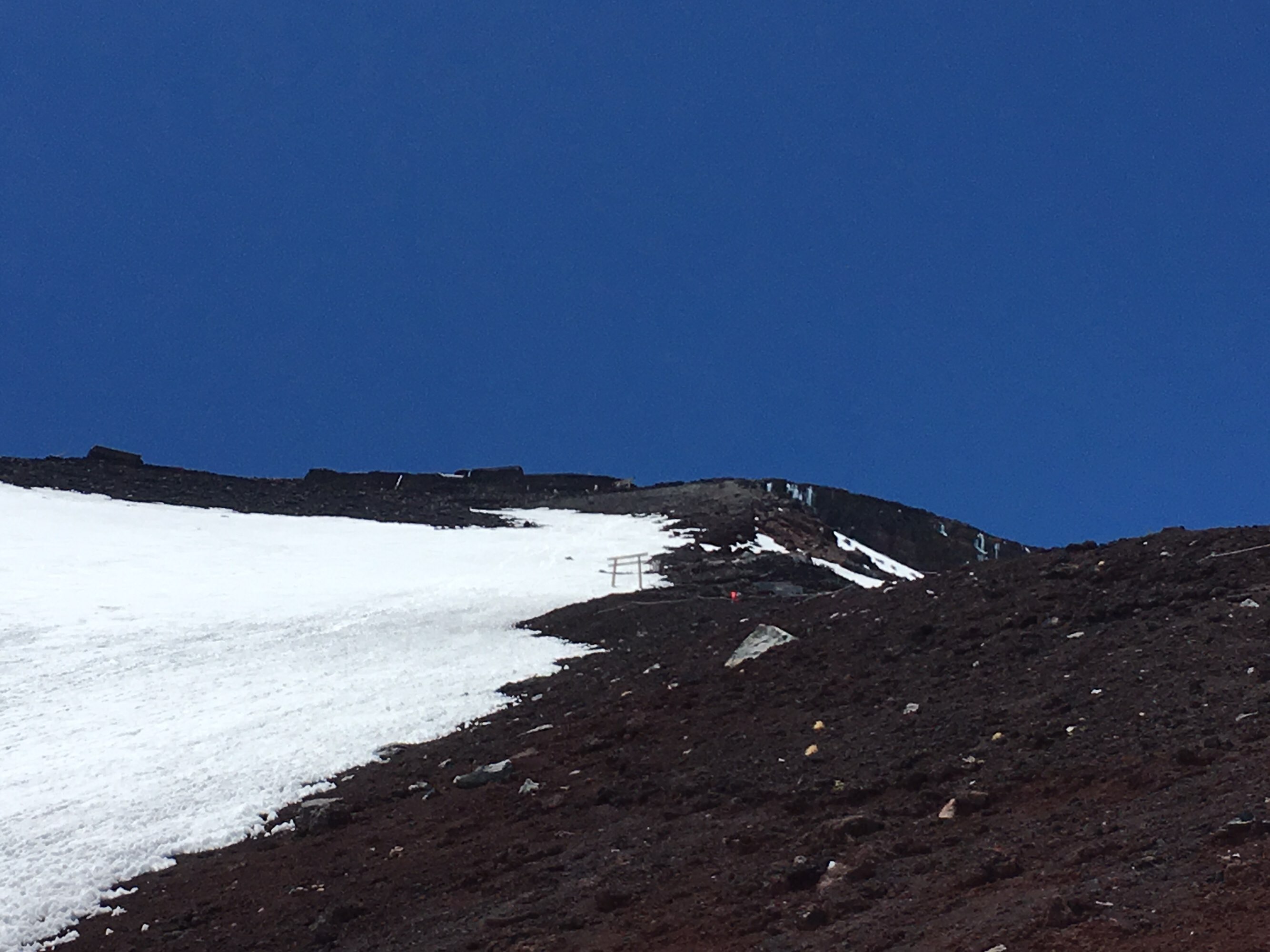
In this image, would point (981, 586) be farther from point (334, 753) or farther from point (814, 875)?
point (334, 753)

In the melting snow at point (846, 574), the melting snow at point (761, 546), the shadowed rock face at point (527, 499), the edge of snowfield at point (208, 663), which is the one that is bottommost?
the edge of snowfield at point (208, 663)

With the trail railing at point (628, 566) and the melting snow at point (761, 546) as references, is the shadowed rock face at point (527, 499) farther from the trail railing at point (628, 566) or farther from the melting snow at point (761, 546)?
the trail railing at point (628, 566)

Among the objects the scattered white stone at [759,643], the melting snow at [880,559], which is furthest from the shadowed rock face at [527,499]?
A: the scattered white stone at [759,643]

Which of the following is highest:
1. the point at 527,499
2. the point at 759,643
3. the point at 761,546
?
the point at 527,499

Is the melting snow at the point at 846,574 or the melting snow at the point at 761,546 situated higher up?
the melting snow at the point at 761,546

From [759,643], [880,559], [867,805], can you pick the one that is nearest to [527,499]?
[880,559]

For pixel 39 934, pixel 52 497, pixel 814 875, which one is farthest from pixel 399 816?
pixel 52 497

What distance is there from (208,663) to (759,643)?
9278mm

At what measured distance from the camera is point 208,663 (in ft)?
51.1

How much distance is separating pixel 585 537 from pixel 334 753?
21238 millimetres

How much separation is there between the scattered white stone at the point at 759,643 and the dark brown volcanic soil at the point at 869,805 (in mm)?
297

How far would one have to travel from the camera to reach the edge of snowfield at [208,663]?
8.81 meters

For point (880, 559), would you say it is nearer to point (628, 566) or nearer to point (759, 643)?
point (628, 566)

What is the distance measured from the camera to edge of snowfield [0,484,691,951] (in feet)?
28.9
